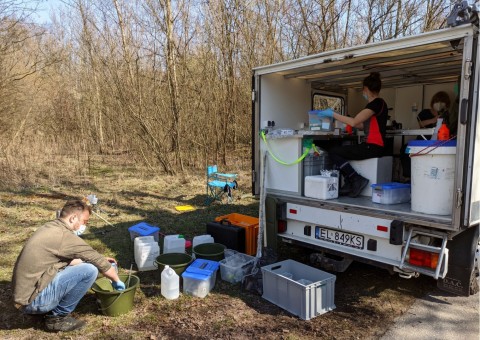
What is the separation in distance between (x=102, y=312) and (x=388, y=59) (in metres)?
4.02

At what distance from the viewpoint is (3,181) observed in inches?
367

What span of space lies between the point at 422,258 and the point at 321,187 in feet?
3.95

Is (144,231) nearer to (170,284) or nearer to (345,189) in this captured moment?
(170,284)

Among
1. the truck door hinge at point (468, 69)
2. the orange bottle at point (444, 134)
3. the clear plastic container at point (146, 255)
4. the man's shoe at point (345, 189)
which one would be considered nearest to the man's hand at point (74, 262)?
the clear plastic container at point (146, 255)

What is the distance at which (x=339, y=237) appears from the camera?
3.62m

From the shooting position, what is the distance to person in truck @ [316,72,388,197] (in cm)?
400

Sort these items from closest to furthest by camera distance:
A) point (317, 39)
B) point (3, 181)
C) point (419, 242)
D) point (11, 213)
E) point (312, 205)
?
1. point (419, 242)
2. point (312, 205)
3. point (11, 213)
4. point (3, 181)
5. point (317, 39)

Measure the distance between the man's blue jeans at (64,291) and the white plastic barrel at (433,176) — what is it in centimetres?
289

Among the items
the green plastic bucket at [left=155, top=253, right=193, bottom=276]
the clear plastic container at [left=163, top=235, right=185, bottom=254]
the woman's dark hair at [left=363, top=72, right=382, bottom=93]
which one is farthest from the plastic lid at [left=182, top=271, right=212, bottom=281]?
the woman's dark hair at [left=363, top=72, right=382, bottom=93]

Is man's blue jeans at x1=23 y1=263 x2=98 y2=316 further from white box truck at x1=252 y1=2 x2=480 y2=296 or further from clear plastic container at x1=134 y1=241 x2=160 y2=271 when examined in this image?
white box truck at x1=252 y1=2 x2=480 y2=296

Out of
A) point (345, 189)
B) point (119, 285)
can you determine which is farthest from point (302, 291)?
point (119, 285)

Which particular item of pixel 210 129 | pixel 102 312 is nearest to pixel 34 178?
pixel 210 129

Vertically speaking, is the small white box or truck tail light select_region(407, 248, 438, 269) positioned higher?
the small white box

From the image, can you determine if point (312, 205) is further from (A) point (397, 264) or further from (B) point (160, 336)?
(B) point (160, 336)
